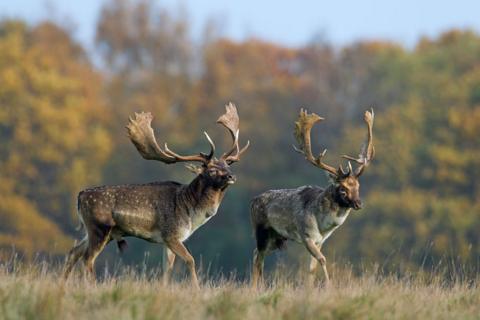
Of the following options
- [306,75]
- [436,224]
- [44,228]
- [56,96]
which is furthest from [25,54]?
[436,224]

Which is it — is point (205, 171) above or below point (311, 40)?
below

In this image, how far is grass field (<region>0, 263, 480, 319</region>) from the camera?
9555 millimetres

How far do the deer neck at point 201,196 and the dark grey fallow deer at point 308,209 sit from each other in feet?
2.73

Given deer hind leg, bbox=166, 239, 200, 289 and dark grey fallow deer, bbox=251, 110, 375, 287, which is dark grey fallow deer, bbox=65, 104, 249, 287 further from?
dark grey fallow deer, bbox=251, 110, 375, 287

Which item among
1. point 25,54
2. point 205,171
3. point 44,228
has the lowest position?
point 44,228

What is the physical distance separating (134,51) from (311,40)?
29.6ft

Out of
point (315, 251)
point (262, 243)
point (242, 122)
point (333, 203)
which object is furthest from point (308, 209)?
point (242, 122)

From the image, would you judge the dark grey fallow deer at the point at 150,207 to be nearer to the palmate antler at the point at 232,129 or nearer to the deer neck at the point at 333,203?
the palmate antler at the point at 232,129

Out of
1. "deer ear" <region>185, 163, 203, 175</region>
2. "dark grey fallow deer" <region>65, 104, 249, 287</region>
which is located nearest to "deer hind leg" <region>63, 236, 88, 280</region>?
"dark grey fallow deer" <region>65, 104, 249, 287</region>

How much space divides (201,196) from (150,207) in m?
0.57

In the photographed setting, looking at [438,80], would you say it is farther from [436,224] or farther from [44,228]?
[44,228]

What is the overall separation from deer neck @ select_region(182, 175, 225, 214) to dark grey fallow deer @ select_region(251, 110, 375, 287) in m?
0.83

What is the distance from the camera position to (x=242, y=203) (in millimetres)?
46188

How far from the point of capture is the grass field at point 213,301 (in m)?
9.55
